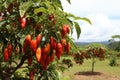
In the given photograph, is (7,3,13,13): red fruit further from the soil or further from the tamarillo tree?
the soil

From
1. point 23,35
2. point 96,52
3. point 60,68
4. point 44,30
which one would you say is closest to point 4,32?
point 23,35

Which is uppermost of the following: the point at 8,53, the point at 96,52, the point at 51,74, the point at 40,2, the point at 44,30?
the point at 40,2

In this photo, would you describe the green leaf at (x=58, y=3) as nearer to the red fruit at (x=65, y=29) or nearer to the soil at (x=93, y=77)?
the red fruit at (x=65, y=29)

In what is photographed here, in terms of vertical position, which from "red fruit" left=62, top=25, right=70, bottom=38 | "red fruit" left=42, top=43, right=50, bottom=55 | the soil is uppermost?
"red fruit" left=62, top=25, right=70, bottom=38

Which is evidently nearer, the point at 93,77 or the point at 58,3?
the point at 58,3

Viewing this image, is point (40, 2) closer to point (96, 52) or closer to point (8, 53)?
point (8, 53)

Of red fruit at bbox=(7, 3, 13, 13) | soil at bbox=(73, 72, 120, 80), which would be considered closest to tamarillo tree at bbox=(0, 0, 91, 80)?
red fruit at bbox=(7, 3, 13, 13)

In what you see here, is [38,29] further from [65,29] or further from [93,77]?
[93,77]

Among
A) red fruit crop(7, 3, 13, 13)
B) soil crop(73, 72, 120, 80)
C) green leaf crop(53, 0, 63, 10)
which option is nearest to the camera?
green leaf crop(53, 0, 63, 10)

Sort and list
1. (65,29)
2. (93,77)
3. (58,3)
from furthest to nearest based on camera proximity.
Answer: (93,77), (58,3), (65,29)

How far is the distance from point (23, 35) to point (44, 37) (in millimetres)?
345

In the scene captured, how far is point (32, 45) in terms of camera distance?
2713 millimetres

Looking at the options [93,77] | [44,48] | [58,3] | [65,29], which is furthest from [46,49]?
[93,77]

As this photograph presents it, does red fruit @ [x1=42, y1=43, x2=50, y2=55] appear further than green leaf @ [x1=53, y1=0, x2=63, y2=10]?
No
